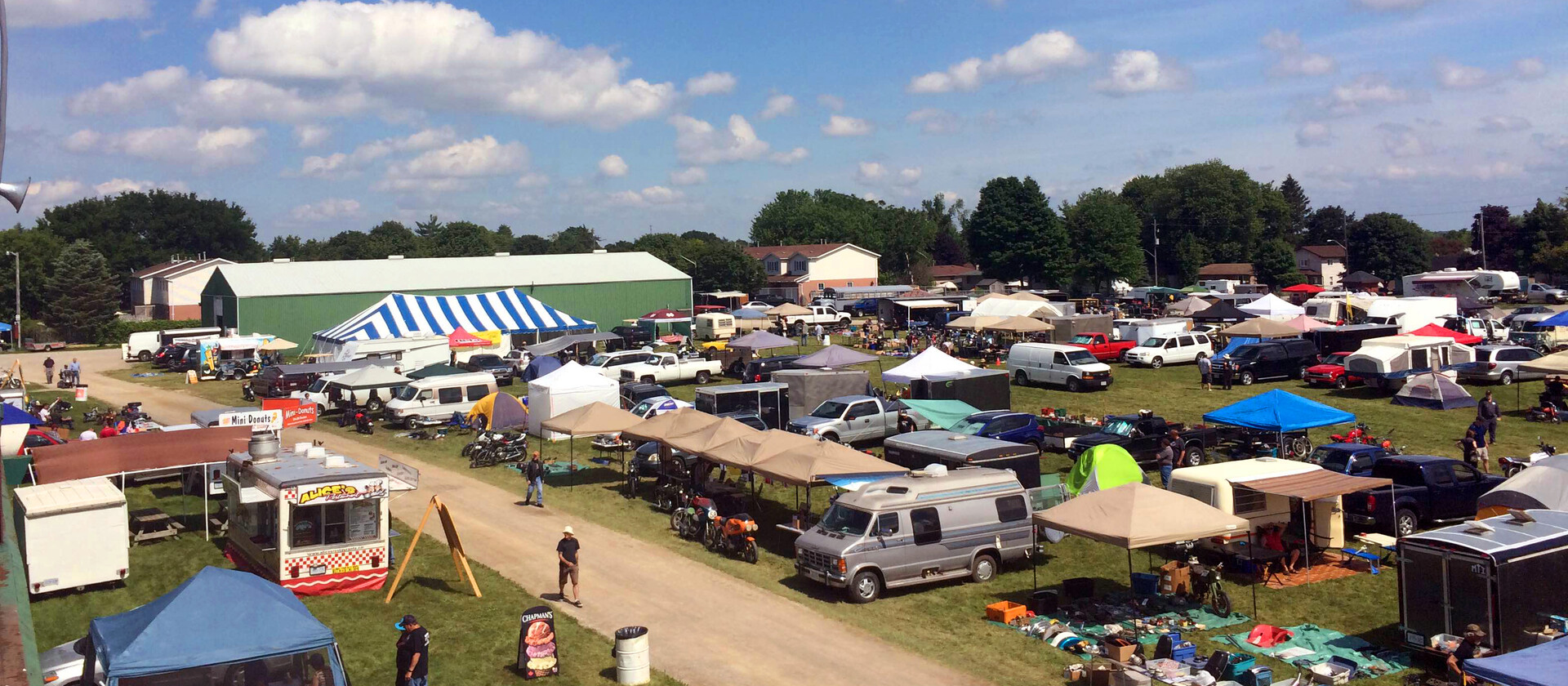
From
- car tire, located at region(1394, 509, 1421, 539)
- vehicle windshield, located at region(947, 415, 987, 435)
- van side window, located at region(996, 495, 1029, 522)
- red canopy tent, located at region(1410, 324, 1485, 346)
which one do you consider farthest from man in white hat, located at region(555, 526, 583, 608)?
red canopy tent, located at region(1410, 324, 1485, 346)

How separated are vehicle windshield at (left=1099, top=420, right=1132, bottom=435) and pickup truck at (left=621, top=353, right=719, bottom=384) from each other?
17.6 metres

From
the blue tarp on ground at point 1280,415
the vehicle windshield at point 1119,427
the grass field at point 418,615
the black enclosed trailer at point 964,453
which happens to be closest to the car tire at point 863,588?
the grass field at point 418,615

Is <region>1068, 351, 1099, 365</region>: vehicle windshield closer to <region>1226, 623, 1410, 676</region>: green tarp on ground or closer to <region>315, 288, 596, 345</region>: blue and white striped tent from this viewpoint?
<region>1226, 623, 1410, 676</region>: green tarp on ground

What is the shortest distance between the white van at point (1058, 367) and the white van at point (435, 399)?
57.7 feet

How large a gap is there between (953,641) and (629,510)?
941 centimetres

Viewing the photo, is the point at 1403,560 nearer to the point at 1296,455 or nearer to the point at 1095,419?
the point at 1296,455

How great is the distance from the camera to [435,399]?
3234cm

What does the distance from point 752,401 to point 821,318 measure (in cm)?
3407

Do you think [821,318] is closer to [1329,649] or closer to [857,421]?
[857,421]

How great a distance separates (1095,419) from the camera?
29.6 metres

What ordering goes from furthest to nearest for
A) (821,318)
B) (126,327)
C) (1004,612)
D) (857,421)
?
(126,327)
(821,318)
(857,421)
(1004,612)

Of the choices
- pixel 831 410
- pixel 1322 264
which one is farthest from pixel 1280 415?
pixel 1322 264

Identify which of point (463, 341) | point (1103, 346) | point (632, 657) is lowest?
point (632, 657)

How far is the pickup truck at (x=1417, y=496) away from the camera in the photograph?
18.0 m
